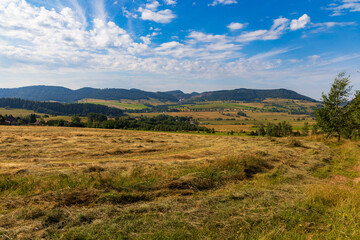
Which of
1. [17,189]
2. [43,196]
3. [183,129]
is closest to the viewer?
[43,196]

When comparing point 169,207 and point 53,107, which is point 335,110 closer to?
point 169,207

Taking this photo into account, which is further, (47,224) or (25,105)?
(25,105)

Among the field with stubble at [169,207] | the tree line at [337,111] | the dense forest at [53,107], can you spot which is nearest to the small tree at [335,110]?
the tree line at [337,111]

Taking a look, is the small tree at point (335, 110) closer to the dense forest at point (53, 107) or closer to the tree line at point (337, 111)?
the tree line at point (337, 111)

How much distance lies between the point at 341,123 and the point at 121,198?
3223 centimetres

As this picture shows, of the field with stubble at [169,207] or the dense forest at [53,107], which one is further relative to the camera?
the dense forest at [53,107]

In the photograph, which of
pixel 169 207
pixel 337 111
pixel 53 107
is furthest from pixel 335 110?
pixel 53 107

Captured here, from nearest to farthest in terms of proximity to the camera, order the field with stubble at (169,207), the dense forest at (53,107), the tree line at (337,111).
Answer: the field with stubble at (169,207) → the tree line at (337,111) → the dense forest at (53,107)

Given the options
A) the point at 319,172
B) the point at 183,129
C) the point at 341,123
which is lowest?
the point at 183,129

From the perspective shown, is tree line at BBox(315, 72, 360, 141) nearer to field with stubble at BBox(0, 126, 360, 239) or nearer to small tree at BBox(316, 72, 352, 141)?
small tree at BBox(316, 72, 352, 141)

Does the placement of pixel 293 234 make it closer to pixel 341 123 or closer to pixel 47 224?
pixel 47 224

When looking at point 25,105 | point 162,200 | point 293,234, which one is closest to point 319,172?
point 293,234

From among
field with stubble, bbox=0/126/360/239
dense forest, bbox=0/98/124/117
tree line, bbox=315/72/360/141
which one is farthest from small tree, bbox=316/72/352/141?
dense forest, bbox=0/98/124/117

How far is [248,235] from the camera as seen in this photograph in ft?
17.0
